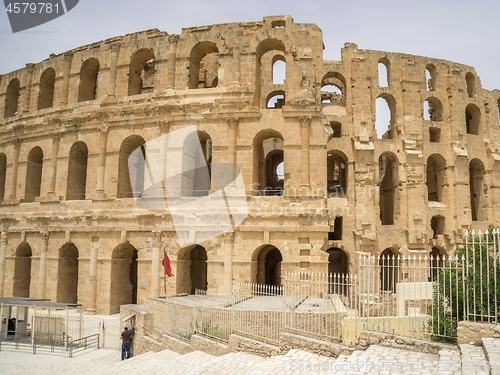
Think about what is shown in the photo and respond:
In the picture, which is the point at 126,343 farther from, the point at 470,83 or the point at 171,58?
the point at 470,83

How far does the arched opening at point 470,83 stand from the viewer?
26.9 metres

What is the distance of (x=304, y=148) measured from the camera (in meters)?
17.9

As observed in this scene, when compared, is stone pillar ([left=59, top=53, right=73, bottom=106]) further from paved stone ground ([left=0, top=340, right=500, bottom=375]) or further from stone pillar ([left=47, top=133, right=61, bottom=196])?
paved stone ground ([left=0, top=340, right=500, bottom=375])

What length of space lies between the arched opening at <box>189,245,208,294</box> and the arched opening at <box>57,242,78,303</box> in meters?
6.29

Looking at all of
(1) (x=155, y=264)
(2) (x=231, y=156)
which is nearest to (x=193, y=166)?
(2) (x=231, y=156)

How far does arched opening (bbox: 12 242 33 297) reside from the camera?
21453 mm

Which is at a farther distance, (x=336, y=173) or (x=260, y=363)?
(x=336, y=173)

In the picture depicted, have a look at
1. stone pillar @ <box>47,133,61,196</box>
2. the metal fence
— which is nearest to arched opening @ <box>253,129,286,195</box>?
the metal fence

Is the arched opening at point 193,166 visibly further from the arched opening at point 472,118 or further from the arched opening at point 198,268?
the arched opening at point 472,118

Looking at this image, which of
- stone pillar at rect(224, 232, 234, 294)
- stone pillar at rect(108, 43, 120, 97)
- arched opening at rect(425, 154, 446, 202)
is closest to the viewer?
stone pillar at rect(224, 232, 234, 294)

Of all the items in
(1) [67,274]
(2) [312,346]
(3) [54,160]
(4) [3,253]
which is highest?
(3) [54,160]

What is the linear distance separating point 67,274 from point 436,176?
2392 cm

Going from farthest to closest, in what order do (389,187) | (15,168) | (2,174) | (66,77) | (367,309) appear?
1. (389,187)
2. (2,174)
3. (15,168)
4. (66,77)
5. (367,309)

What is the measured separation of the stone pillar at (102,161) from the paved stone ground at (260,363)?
331 inches
